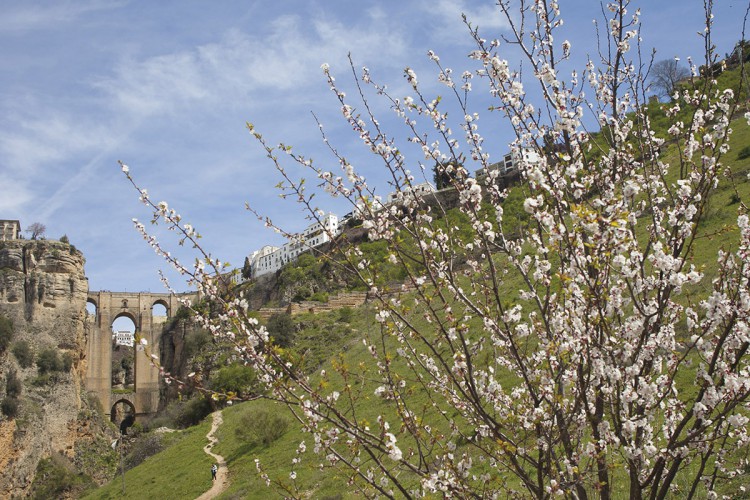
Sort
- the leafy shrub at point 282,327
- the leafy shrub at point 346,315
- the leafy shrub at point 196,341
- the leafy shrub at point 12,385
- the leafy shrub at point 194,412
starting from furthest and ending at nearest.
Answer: the leafy shrub at point 196,341 → the leafy shrub at point 346,315 → the leafy shrub at point 282,327 → the leafy shrub at point 12,385 → the leafy shrub at point 194,412

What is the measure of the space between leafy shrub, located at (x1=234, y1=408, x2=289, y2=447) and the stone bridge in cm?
2604

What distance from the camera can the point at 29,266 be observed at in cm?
5441

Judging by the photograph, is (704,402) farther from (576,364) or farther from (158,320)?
(158,320)

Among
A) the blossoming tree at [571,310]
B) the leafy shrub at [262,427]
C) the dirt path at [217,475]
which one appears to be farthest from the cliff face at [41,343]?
the blossoming tree at [571,310]

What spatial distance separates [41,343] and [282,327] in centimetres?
2048

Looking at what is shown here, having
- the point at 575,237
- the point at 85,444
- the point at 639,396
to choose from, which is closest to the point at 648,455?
the point at 639,396

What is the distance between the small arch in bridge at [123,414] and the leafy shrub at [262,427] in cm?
5398

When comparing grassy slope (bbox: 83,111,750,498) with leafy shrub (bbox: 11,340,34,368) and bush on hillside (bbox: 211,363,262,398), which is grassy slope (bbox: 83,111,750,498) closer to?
bush on hillside (bbox: 211,363,262,398)

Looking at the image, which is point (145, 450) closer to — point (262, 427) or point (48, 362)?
point (262, 427)

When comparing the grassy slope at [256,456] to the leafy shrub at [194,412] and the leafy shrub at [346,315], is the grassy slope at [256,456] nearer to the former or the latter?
the leafy shrub at [194,412]

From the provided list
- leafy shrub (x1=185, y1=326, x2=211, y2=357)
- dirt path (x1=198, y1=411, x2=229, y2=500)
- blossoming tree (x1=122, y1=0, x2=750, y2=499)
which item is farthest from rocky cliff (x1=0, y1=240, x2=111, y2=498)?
blossoming tree (x1=122, y1=0, x2=750, y2=499)

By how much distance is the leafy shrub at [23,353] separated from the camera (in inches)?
1839

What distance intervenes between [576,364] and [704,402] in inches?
33.6

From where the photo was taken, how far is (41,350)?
163ft
